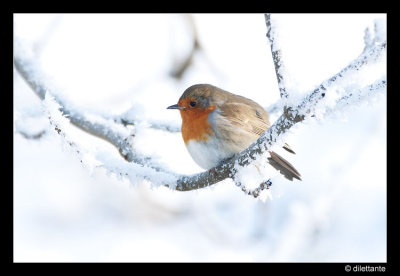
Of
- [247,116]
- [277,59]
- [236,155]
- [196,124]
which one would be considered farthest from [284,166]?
[277,59]

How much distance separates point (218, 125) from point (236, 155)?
0.73 metres

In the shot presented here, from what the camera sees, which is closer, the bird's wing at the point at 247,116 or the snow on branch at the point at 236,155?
the snow on branch at the point at 236,155

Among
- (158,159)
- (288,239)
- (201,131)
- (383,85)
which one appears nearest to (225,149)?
(201,131)

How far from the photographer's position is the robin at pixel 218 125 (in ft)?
11.1

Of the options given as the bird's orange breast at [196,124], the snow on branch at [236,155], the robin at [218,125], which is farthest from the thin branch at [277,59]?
the bird's orange breast at [196,124]

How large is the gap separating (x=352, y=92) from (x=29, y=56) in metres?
2.89

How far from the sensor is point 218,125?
11.4ft

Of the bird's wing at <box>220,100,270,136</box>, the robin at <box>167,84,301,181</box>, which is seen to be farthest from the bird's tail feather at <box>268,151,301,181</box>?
the bird's wing at <box>220,100,270,136</box>

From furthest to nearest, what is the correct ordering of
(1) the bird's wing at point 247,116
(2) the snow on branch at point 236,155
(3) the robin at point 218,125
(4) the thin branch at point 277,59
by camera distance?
(1) the bird's wing at point 247,116 < (3) the robin at point 218,125 < (4) the thin branch at point 277,59 < (2) the snow on branch at point 236,155

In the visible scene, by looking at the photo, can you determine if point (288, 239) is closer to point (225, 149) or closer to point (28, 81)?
point (225, 149)

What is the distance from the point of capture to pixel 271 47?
2.28 meters

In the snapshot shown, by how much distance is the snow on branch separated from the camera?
213 cm

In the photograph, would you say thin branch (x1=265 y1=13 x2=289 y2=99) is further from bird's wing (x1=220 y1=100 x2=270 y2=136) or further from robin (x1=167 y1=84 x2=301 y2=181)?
bird's wing (x1=220 y1=100 x2=270 y2=136)

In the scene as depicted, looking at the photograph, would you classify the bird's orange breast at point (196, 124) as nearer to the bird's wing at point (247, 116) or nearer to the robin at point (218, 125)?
the robin at point (218, 125)
